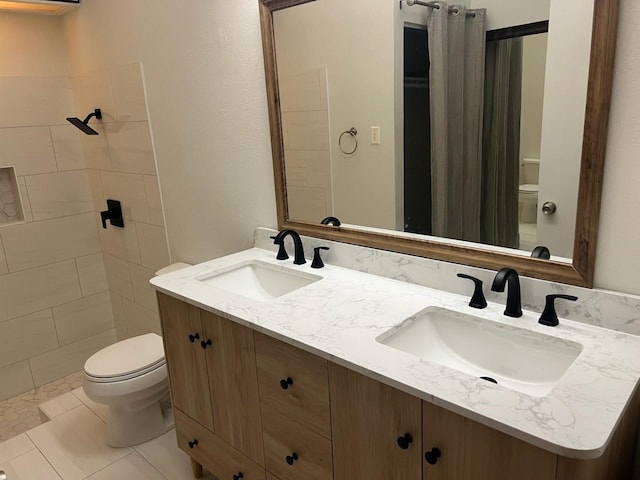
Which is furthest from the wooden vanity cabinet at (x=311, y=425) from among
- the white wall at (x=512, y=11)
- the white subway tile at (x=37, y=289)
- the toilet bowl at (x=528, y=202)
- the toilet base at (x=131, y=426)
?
the white subway tile at (x=37, y=289)

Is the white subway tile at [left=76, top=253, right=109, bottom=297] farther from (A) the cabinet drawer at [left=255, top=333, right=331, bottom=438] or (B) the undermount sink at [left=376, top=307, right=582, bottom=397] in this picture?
(B) the undermount sink at [left=376, top=307, right=582, bottom=397]

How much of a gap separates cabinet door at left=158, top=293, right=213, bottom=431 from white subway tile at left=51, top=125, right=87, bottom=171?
1.81 metres

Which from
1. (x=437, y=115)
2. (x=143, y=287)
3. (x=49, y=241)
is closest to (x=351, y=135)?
(x=437, y=115)

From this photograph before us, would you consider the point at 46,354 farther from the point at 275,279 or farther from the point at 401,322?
the point at 401,322

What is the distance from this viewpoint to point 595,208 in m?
1.30

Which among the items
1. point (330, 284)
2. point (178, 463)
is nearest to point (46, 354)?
point (178, 463)

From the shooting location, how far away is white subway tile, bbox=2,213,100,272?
9.95 feet

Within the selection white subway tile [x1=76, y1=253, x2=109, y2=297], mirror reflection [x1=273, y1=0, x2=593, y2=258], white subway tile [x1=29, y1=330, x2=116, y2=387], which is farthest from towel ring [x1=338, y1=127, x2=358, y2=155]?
white subway tile [x1=29, y1=330, x2=116, y2=387]

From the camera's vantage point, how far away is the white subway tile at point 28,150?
116 inches

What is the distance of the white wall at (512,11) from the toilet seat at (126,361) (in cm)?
198

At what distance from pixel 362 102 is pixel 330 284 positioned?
70cm

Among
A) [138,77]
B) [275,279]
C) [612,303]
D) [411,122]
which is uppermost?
[138,77]

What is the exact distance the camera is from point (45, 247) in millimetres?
3160

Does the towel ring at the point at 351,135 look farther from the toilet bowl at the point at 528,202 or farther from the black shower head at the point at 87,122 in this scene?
the black shower head at the point at 87,122
